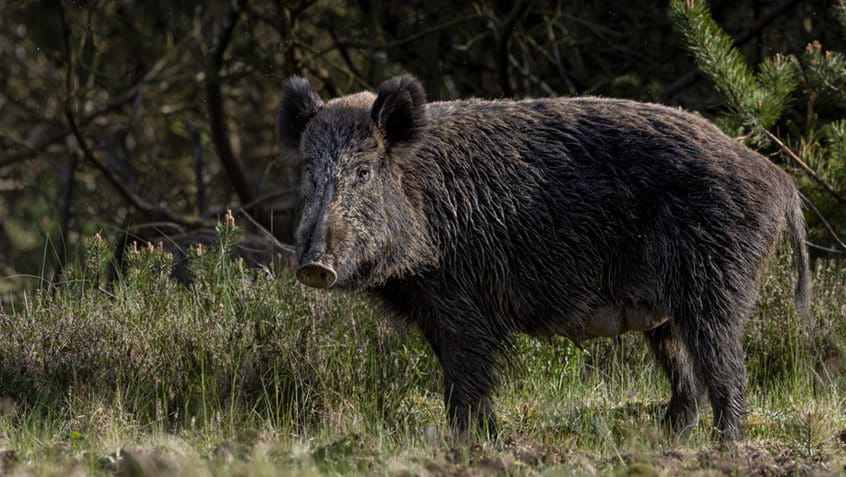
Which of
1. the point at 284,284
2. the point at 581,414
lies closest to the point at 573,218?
the point at 581,414

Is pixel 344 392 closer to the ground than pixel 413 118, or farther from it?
closer to the ground

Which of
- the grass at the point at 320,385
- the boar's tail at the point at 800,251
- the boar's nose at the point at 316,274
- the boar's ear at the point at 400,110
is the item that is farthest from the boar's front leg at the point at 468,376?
the boar's tail at the point at 800,251

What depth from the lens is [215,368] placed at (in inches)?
237

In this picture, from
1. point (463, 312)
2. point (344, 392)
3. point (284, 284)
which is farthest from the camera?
point (284, 284)

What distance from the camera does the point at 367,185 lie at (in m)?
5.45

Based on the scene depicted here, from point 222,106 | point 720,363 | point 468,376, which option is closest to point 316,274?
point 468,376

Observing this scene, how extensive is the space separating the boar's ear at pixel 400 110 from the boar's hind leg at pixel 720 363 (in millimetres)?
1695

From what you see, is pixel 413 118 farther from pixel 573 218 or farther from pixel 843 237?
pixel 843 237

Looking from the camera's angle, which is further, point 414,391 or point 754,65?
point 754,65

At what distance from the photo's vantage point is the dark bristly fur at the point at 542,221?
5402 millimetres

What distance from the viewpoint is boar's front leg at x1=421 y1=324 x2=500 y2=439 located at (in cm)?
546

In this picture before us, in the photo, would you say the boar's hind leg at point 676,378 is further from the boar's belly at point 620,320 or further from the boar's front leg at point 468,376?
the boar's front leg at point 468,376

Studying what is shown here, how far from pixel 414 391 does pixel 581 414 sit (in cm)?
104

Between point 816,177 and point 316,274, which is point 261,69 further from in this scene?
point 316,274
